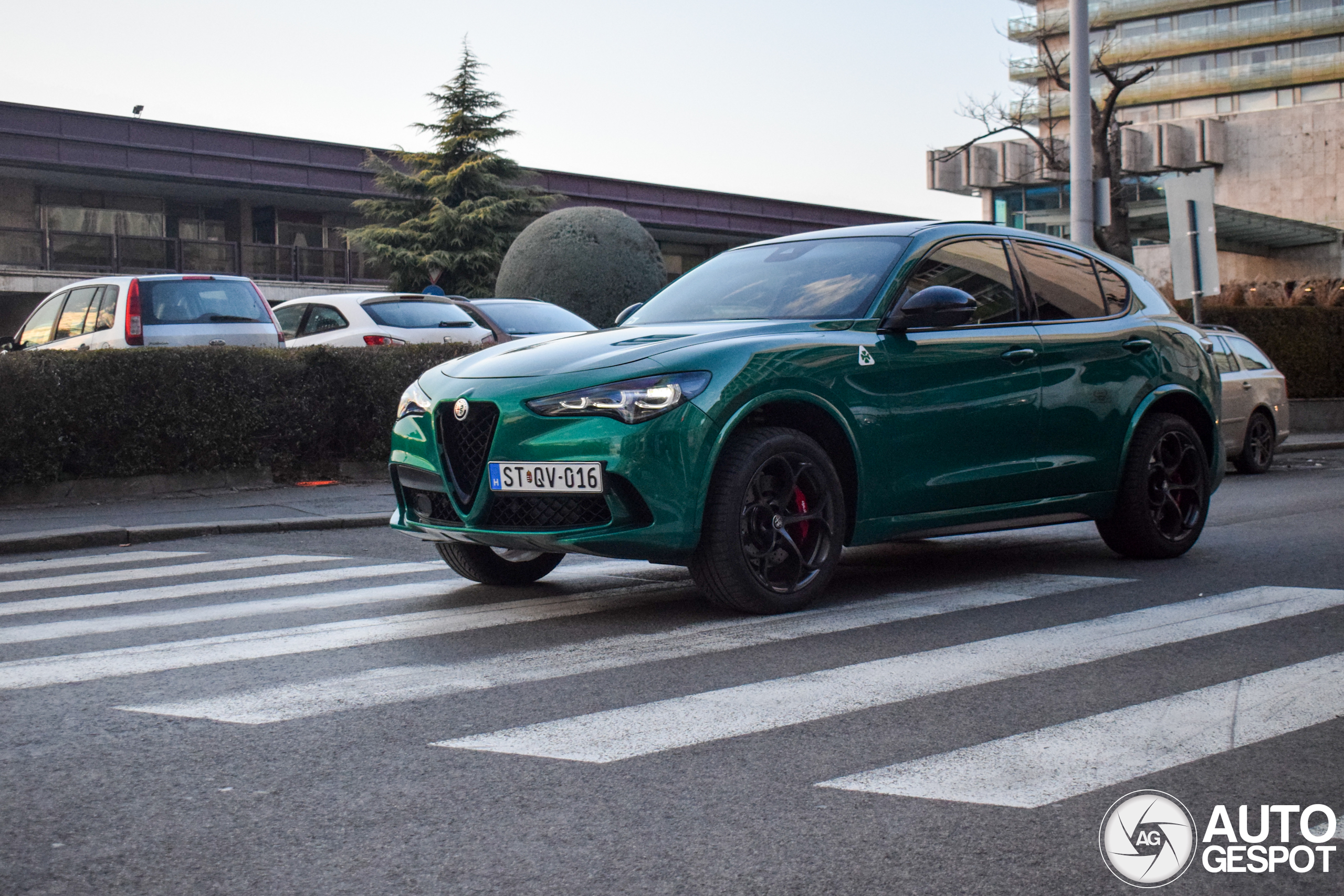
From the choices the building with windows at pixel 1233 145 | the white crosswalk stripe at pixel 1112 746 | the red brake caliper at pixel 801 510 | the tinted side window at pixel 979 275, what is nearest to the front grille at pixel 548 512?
the red brake caliper at pixel 801 510

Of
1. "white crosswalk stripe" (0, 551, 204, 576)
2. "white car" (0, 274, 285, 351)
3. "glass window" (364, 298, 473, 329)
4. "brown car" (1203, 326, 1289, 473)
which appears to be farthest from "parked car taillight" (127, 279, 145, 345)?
"brown car" (1203, 326, 1289, 473)

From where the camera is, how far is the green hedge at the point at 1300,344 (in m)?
23.9

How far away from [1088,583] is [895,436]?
1.35 metres

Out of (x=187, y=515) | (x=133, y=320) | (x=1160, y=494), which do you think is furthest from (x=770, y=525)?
(x=133, y=320)

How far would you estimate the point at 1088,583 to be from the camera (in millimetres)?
7090

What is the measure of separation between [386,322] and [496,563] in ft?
32.5

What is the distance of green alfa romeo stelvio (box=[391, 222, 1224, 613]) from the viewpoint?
231 inches

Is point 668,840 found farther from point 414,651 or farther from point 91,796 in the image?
point 414,651

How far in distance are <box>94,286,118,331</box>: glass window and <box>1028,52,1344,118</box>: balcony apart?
2293 inches

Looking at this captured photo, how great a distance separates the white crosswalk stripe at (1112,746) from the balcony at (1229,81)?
66526 mm

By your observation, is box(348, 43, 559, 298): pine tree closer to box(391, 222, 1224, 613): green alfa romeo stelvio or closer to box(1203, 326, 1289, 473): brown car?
box(1203, 326, 1289, 473): brown car

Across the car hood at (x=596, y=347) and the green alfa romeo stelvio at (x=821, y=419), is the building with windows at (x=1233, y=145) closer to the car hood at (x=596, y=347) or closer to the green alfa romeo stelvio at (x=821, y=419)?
the green alfa romeo stelvio at (x=821, y=419)

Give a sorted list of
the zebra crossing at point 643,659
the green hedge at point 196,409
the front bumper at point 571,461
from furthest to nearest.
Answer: the green hedge at point 196,409
the front bumper at point 571,461
the zebra crossing at point 643,659

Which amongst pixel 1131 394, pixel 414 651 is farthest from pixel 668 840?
pixel 1131 394
